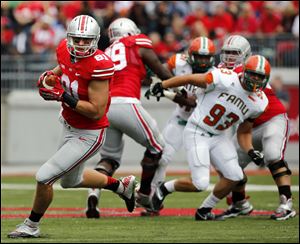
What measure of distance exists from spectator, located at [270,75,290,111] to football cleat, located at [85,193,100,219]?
6.91m

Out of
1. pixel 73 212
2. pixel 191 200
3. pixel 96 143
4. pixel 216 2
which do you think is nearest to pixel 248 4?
pixel 216 2

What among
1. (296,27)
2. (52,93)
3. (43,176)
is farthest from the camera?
(296,27)

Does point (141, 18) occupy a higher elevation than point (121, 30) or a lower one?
→ lower

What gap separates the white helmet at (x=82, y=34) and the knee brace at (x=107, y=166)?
221 centimetres

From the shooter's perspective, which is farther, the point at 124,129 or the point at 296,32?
the point at 296,32

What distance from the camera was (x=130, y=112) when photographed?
9.91 metres

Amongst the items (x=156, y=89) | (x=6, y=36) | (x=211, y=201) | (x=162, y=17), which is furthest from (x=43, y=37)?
(x=211, y=201)

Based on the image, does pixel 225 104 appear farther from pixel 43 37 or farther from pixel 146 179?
pixel 43 37

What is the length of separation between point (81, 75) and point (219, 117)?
6.51 ft

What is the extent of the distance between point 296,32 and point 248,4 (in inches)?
55.9

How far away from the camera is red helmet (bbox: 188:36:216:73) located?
1017cm

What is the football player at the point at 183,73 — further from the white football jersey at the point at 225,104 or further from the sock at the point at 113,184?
the sock at the point at 113,184

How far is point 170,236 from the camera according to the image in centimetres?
842

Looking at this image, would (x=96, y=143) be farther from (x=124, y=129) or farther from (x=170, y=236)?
(x=124, y=129)
